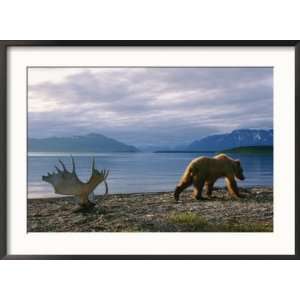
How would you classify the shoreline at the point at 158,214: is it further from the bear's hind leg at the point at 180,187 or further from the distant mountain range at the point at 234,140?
the distant mountain range at the point at 234,140

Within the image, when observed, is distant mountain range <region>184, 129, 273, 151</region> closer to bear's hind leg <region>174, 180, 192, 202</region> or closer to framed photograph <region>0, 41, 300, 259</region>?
framed photograph <region>0, 41, 300, 259</region>

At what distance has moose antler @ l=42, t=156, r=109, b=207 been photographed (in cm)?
189

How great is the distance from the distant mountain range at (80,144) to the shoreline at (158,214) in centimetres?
22

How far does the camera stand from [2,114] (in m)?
1.85

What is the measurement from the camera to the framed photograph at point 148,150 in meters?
1.85

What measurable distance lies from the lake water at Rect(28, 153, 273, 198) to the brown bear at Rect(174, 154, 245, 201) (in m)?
0.03

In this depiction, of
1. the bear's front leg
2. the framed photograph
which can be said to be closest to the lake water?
the framed photograph

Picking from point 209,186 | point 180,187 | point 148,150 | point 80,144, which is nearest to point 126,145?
point 148,150

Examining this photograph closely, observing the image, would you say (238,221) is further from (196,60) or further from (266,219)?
(196,60)

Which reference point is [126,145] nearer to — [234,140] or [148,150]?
[148,150]

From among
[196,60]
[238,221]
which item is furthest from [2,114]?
[238,221]

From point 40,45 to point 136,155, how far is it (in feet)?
2.15

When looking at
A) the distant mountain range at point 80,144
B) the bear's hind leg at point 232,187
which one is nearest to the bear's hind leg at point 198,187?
the bear's hind leg at point 232,187

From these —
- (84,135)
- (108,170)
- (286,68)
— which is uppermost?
(286,68)
